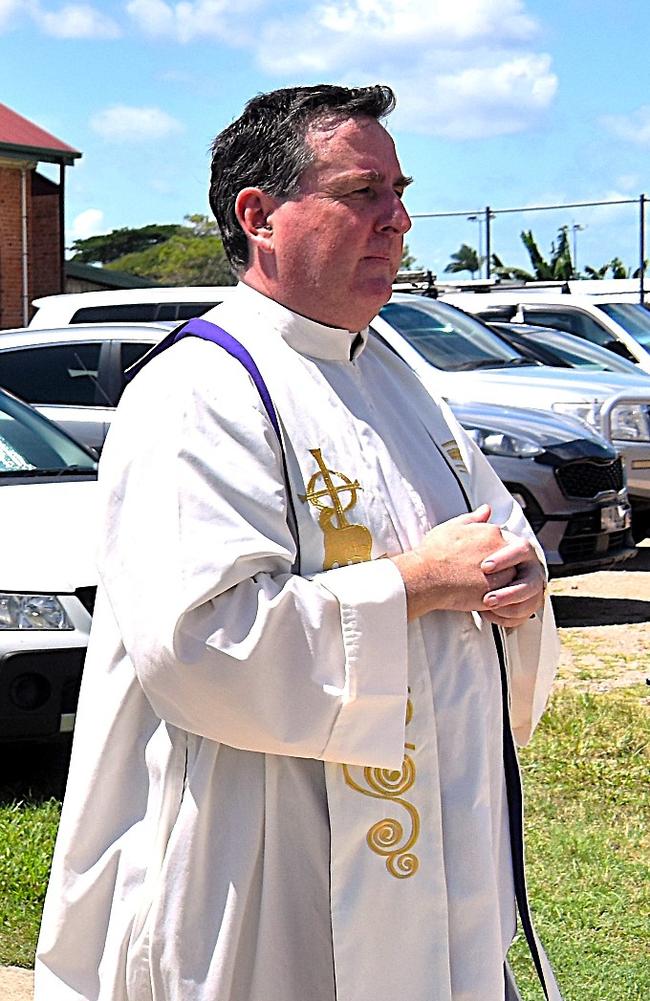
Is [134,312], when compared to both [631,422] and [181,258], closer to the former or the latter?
[631,422]

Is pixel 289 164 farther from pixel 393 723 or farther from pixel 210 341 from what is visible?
pixel 393 723

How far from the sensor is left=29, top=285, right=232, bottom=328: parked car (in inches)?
440

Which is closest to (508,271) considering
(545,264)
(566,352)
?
(545,264)

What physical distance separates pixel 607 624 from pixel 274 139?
Result: 21.8 feet

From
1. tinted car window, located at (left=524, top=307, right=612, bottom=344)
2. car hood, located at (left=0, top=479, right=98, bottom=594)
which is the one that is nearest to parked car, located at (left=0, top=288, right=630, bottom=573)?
car hood, located at (left=0, top=479, right=98, bottom=594)

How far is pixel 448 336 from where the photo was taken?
10867 mm

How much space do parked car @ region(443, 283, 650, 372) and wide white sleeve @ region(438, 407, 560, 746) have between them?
43.0 feet

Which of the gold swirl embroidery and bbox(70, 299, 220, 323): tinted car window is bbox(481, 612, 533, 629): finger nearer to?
the gold swirl embroidery

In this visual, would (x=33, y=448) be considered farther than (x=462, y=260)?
No

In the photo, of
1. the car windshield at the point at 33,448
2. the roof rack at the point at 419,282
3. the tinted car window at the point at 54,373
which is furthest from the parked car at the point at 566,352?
the car windshield at the point at 33,448

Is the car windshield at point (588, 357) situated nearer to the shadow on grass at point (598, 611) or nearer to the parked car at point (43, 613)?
the shadow on grass at point (598, 611)

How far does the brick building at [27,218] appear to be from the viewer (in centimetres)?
2630

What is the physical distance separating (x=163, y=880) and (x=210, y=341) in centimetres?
82

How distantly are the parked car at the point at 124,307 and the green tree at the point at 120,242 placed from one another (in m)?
43.1
